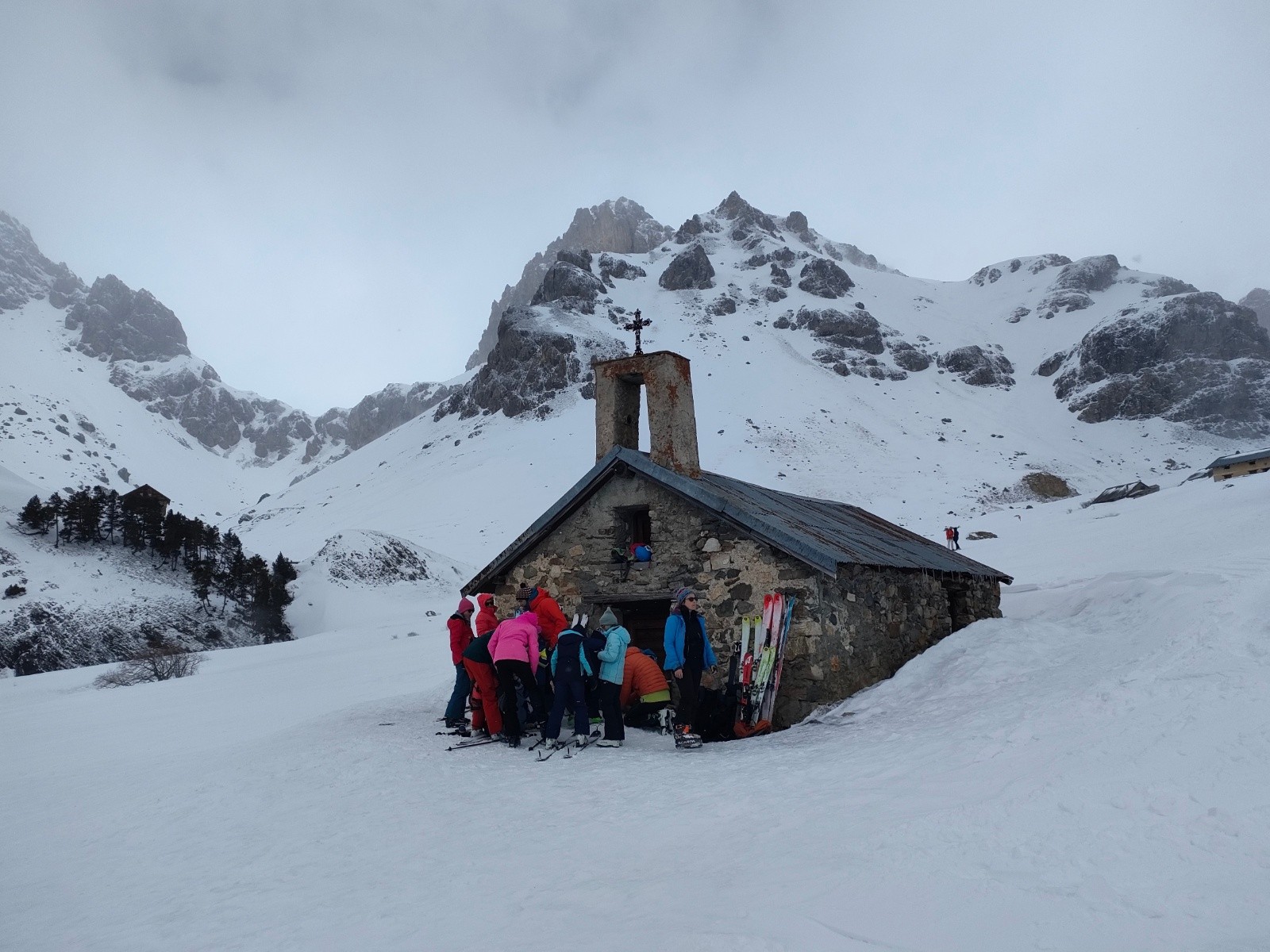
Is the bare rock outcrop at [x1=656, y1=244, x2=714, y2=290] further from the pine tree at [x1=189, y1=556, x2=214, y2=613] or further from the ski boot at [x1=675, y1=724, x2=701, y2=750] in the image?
the ski boot at [x1=675, y1=724, x2=701, y2=750]

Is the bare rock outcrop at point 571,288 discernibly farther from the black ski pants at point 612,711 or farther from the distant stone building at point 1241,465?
the black ski pants at point 612,711

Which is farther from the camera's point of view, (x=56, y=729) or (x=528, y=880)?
(x=56, y=729)

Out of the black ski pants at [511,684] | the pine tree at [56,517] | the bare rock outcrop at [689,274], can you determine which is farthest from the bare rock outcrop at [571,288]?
the black ski pants at [511,684]

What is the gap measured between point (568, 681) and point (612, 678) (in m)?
0.50

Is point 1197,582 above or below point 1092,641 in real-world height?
above

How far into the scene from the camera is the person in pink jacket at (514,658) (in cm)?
883

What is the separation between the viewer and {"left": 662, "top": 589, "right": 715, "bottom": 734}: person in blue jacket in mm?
9078

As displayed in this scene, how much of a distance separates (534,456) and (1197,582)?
→ 55.8m

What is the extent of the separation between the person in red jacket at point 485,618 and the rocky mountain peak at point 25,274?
175 metres

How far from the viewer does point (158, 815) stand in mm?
6574

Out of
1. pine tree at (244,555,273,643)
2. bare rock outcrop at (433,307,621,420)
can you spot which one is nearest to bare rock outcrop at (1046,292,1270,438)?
bare rock outcrop at (433,307,621,420)

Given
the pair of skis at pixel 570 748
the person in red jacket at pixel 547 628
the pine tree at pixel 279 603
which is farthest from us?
the pine tree at pixel 279 603

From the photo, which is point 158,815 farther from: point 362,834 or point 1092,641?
point 1092,641

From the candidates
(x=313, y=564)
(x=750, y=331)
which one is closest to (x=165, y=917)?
(x=313, y=564)
